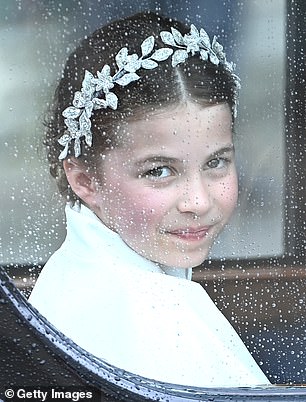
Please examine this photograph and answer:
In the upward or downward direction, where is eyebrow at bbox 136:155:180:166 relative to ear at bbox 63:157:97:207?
upward

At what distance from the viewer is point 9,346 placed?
129 cm

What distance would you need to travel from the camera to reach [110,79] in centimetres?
143

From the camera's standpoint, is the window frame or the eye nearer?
the eye

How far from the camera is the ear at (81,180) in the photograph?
4.69ft

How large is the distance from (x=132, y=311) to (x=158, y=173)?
21 cm

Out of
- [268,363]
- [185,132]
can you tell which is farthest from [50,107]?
[268,363]

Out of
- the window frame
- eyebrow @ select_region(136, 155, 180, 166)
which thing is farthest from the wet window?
eyebrow @ select_region(136, 155, 180, 166)

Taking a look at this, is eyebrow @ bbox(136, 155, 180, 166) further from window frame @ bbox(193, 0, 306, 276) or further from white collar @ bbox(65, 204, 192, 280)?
window frame @ bbox(193, 0, 306, 276)

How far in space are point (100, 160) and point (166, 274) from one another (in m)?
0.21

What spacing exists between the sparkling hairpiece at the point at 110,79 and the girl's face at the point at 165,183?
54 mm

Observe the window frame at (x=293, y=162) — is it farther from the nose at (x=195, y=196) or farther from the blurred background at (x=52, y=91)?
the nose at (x=195, y=196)

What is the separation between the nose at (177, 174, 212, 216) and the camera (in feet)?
4.82

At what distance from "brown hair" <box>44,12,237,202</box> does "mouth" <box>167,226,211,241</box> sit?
17 centimetres

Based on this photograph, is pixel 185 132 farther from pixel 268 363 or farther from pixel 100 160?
pixel 268 363
